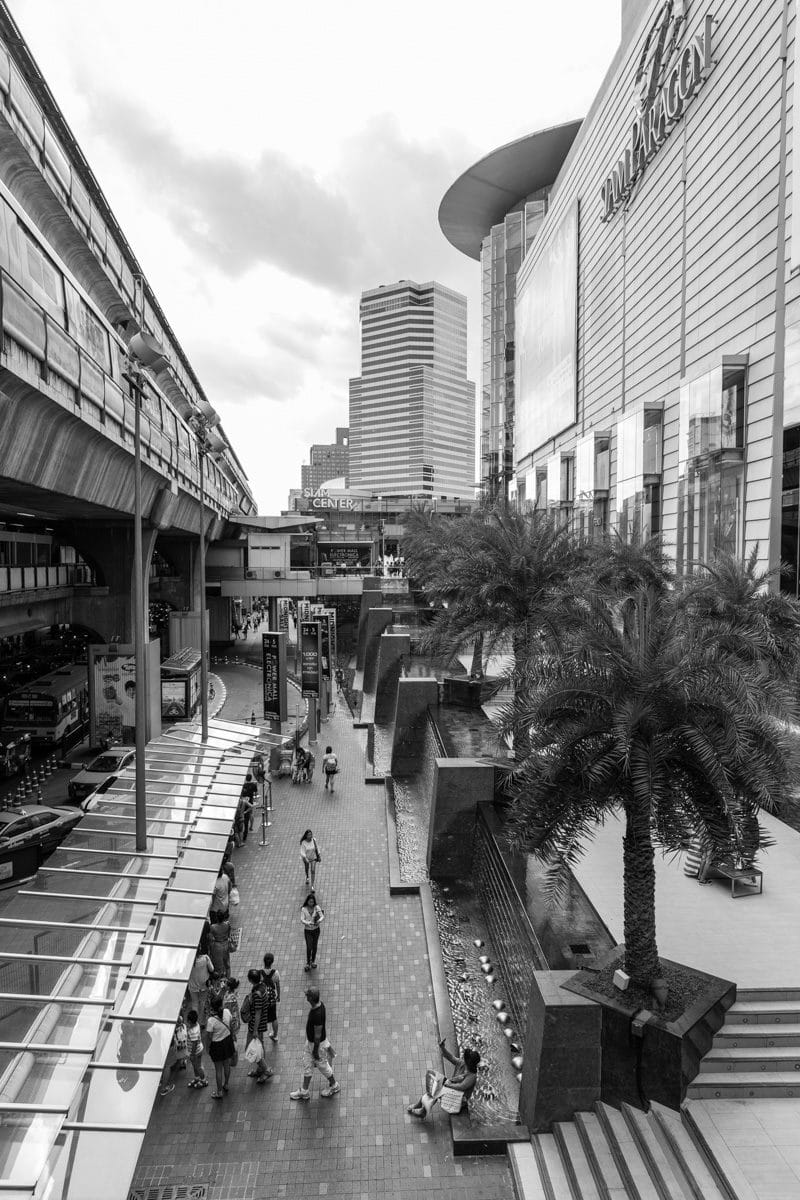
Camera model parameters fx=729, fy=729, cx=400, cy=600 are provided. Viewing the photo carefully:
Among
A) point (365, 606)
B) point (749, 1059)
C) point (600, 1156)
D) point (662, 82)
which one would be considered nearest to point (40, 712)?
point (600, 1156)

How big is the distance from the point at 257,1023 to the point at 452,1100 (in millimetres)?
2506

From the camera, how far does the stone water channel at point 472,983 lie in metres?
8.23

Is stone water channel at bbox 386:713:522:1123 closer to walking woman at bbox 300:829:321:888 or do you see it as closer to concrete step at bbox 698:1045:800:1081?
walking woman at bbox 300:829:321:888

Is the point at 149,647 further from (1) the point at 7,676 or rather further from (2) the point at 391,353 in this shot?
(2) the point at 391,353

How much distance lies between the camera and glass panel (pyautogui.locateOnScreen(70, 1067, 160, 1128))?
6.27 metres

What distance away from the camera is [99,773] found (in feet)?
62.3

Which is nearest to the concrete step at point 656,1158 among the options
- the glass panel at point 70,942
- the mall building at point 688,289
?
the glass panel at point 70,942

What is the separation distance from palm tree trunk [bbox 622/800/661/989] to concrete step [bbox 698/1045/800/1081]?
0.93 m

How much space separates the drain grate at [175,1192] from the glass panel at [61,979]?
1745 millimetres

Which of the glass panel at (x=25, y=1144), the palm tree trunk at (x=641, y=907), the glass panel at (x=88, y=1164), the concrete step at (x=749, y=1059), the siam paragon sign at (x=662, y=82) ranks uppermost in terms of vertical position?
the siam paragon sign at (x=662, y=82)

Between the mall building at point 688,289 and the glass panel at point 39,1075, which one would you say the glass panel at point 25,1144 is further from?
the mall building at point 688,289

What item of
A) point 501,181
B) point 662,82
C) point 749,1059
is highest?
point 501,181

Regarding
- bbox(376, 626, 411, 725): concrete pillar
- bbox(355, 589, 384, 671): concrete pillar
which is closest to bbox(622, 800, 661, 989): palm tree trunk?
bbox(376, 626, 411, 725): concrete pillar

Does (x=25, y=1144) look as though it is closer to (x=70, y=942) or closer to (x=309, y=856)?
(x=70, y=942)
